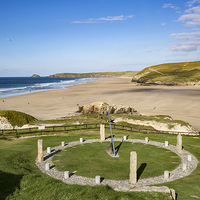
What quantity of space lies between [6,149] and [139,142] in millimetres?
14173

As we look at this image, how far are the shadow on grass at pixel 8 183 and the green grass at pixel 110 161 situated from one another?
369 centimetres

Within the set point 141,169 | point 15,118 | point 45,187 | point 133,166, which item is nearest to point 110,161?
point 141,169

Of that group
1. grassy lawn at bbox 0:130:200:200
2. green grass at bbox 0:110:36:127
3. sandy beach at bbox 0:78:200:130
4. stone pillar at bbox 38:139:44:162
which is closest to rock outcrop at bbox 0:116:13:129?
green grass at bbox 0:110:36:127

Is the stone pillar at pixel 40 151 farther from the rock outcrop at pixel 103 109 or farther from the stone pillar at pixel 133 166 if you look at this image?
the rock outcrop at pixel 103 109

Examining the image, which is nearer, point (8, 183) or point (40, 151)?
point (8, 183)

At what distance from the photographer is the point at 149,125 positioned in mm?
32250

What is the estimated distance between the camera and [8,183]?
12.7 meters

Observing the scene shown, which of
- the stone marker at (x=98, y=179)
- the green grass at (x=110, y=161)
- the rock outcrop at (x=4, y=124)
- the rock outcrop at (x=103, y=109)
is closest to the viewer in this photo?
the stone marker at (x=98, y=179)

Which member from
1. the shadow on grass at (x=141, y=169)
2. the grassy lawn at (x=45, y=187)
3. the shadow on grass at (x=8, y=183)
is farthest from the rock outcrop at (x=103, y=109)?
the shadow on grass at (x=8, y=183)

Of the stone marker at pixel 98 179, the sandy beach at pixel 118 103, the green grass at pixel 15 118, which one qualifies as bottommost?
the sandy beach at pixel 118 103

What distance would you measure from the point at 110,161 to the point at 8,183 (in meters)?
8.03

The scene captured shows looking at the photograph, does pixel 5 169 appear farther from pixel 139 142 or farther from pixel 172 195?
pixel 139 142

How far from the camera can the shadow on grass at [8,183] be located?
11.9m

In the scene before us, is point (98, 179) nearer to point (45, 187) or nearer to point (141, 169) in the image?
point (45, 187)
